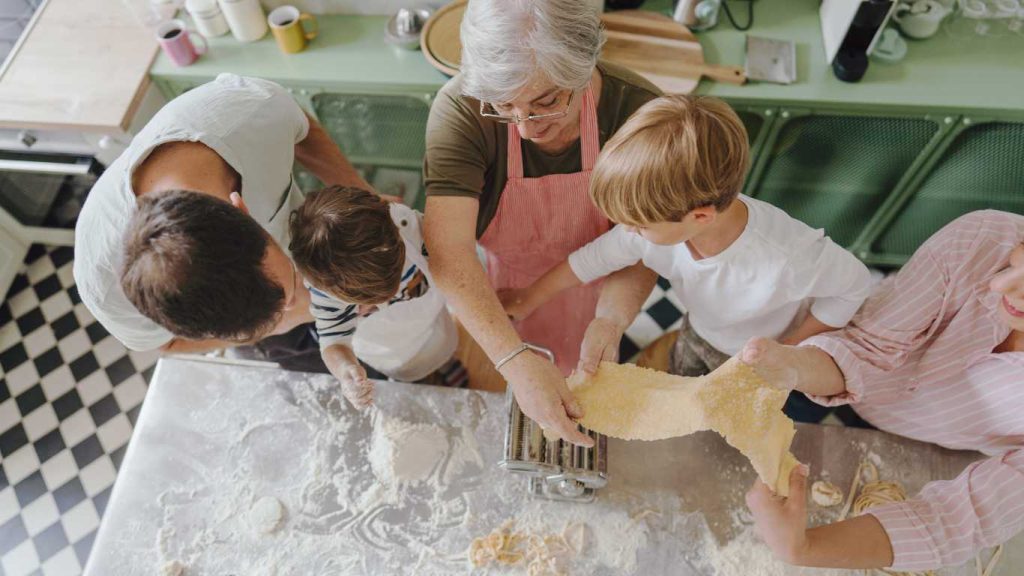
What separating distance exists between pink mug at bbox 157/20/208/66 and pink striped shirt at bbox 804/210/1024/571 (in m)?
2.05

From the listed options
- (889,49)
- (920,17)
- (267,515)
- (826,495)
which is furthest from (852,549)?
(920,17)

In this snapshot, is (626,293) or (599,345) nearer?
(599,345)

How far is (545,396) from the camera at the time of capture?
115cm

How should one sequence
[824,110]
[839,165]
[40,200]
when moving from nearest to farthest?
1. [824,110]
2. [839,165]
3. [40,200]

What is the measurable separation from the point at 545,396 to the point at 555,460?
122 mm

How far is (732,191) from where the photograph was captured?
1.00 meters

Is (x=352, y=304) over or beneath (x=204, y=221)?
beneath

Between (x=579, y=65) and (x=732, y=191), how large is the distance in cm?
34

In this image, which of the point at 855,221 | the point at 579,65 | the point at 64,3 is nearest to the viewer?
the point at 579,65

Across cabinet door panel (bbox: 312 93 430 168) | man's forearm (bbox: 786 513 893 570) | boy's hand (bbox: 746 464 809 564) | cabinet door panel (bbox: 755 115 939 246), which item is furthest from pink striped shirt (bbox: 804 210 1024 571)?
cabinet door panel (bbox: 312 93 430 168)

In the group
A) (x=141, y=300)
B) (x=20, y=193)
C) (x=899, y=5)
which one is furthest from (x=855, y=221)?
(x=20, y=193)

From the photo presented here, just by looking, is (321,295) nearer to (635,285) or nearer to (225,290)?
(225,290)

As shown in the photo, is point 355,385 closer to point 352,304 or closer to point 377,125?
point 352,304

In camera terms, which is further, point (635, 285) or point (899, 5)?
point (899, 5)
